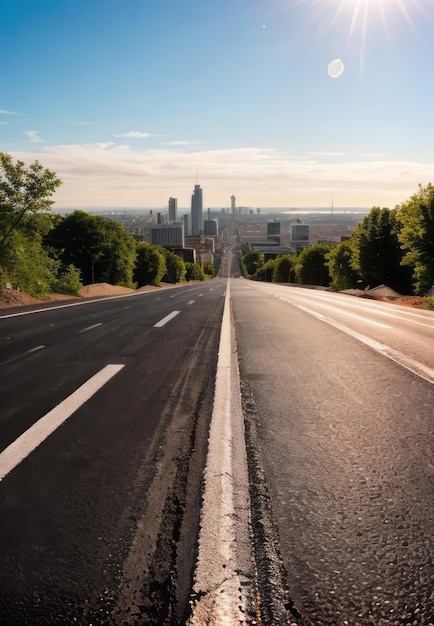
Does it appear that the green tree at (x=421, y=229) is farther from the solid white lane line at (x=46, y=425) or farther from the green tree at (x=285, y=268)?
the green tree at (x=285, y=268)

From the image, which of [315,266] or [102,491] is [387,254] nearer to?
[315,266]

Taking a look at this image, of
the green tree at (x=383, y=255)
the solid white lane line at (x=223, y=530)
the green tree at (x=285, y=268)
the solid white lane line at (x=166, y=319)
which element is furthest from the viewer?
the green tree at (x=285, y=268)

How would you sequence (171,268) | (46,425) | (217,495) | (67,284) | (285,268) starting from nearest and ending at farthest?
→ (217,495), (46,425), (67,284), (171,268), (285,268)

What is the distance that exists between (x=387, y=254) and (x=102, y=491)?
6058 centimetres

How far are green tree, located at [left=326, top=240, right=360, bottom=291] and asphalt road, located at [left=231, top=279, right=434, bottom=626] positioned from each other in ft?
219

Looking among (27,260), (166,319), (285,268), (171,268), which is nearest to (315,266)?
(285,268)

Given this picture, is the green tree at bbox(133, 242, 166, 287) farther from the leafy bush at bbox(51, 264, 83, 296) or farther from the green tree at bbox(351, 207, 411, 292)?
the leafy bush at bbox(51, 264, 83, 296)

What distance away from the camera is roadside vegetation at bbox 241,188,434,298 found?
31328 millimetres

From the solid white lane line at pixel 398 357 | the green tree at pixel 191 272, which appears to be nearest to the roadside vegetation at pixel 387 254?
the solid white lane line at pixel 398 357

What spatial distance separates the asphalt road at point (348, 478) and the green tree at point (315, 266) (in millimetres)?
88502

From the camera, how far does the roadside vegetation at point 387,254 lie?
31.3 m

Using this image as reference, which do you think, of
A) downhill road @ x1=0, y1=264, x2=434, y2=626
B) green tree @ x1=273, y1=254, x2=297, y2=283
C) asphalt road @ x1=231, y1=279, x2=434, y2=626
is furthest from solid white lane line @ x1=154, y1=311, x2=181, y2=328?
green tree @ x1=273, y1=254, x2=297, y2=283

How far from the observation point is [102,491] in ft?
11.0

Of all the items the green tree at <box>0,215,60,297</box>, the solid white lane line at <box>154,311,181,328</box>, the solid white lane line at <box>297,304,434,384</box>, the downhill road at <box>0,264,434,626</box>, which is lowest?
the downhill road at <box>0,264,434,626</box>
